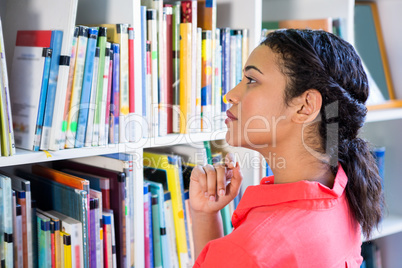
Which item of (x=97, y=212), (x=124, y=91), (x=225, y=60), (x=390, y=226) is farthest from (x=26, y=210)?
(x=390, y=226)

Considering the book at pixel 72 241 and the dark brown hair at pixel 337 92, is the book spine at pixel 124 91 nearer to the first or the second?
the book at pixel 72 241

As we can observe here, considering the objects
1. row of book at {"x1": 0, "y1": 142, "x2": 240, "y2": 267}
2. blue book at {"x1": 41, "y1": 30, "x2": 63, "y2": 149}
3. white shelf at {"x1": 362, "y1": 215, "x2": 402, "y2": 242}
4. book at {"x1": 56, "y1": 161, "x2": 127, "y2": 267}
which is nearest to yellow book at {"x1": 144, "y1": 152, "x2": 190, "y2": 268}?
row of book at {"x1": 0, "y1": 142, "x2": 240, "y2": 267}

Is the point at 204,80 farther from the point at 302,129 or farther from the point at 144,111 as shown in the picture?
the point at 302,129

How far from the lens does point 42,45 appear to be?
1136 mm

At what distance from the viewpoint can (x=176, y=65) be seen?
4.60 ft

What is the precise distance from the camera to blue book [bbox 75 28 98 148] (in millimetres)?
1168

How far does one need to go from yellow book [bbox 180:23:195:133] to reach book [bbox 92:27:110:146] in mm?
271

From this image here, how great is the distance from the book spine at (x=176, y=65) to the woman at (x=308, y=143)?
291 millimetres

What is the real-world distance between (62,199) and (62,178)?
0.18 ft

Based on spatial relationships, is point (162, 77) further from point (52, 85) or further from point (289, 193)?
point (289, 193)

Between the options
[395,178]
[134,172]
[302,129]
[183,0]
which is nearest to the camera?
[302,129]

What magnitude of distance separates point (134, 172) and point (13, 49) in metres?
0.46

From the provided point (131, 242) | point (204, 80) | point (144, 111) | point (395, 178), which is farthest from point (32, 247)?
point (395, 178)

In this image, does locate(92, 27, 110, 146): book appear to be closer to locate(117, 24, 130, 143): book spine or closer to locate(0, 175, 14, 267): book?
locate(117, 24, 130, 143): book spine
